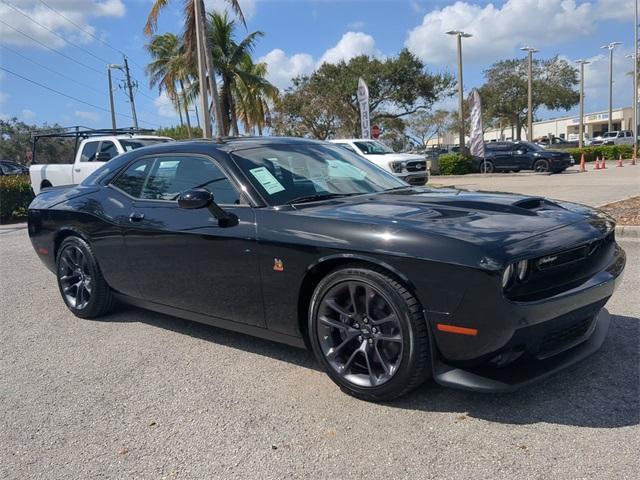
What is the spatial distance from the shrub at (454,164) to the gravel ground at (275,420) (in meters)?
21.3

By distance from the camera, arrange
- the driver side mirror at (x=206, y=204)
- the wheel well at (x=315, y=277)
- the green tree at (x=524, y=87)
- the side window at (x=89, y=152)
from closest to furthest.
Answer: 1. the wheel well at (x=315, y=277)
2. the driver side mirror at (x=206, y=204)
3. the side window at (x=89, y=152)
4. the green tree at (x=524, y=87)

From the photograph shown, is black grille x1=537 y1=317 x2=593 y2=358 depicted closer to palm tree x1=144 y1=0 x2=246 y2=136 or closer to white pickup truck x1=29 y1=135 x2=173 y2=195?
white pickup truck x1=29 y1=135 x2=173 y2=195

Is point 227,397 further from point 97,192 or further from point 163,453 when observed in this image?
point 97,192

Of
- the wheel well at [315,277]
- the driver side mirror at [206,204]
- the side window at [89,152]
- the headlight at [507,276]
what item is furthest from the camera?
the side window at [89,152]

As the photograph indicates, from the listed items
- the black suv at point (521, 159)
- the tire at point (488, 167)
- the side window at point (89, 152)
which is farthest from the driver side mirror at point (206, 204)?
the tire at point (488, 167)

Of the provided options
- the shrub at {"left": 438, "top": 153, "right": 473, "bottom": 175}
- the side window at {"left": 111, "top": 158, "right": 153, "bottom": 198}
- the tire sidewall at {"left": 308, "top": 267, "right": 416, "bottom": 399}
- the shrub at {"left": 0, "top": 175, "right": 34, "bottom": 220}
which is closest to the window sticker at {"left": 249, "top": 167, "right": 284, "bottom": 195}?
the tire sidewall at {"left": 308, "top": 267, "right": 416, "bottom": 399}

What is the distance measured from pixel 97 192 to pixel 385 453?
3.39 m

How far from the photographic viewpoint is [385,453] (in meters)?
2.63

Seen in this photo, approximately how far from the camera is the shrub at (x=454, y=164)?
24984 millimetres

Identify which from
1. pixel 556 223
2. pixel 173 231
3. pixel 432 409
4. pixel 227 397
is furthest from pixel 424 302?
pixel 173 231

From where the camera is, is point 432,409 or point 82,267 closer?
point 432,409

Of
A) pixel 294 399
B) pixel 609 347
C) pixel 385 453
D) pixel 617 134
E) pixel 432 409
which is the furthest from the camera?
pixel 617 134

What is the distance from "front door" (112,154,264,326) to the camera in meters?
3.57

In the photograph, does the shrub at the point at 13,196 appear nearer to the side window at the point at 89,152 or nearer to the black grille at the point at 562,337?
the side window at the point at 89,152
